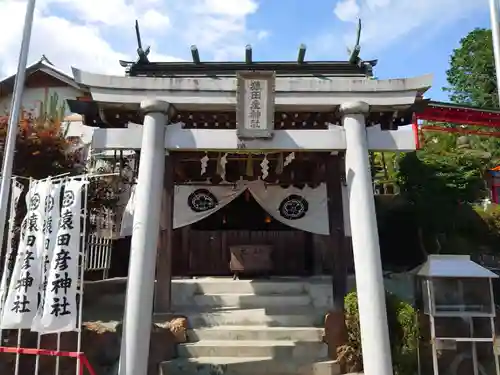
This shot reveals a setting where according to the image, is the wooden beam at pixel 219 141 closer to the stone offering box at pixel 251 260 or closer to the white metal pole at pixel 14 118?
the white metal pole at pixel 14 118

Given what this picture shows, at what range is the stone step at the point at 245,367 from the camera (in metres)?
7.48

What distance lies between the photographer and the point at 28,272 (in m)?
6.42

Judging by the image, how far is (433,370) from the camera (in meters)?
7.45

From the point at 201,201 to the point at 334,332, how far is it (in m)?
5.09

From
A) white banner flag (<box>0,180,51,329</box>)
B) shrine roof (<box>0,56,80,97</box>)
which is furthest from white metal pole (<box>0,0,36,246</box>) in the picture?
shrine roof (<box>0,56,80,97</box>)

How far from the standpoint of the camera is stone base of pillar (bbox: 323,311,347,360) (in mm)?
7870

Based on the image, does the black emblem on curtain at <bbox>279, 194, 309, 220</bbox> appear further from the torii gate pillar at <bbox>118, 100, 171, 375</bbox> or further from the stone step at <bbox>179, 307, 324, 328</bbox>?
the torii gate pillar at <bbox>118, 100, 171, 375</bbox>

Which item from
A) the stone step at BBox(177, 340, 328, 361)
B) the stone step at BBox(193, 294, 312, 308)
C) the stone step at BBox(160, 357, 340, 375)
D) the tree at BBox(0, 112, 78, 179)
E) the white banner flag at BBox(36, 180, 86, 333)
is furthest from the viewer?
the tree at BBox(0, 112, 78, 179)

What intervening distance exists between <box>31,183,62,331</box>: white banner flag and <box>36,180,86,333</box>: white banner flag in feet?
0.33

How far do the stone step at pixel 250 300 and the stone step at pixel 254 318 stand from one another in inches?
15.2

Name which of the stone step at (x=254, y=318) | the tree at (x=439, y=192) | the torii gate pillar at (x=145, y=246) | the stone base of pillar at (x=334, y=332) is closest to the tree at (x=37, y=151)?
the torii gate pillar at (x=145, y=246)

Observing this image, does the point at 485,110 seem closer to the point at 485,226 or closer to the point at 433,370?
the point at 485,226

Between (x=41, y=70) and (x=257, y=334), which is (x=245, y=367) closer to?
(x=257, y=334)

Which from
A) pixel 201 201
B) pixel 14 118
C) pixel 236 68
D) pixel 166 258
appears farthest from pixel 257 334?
pixel 236 68
